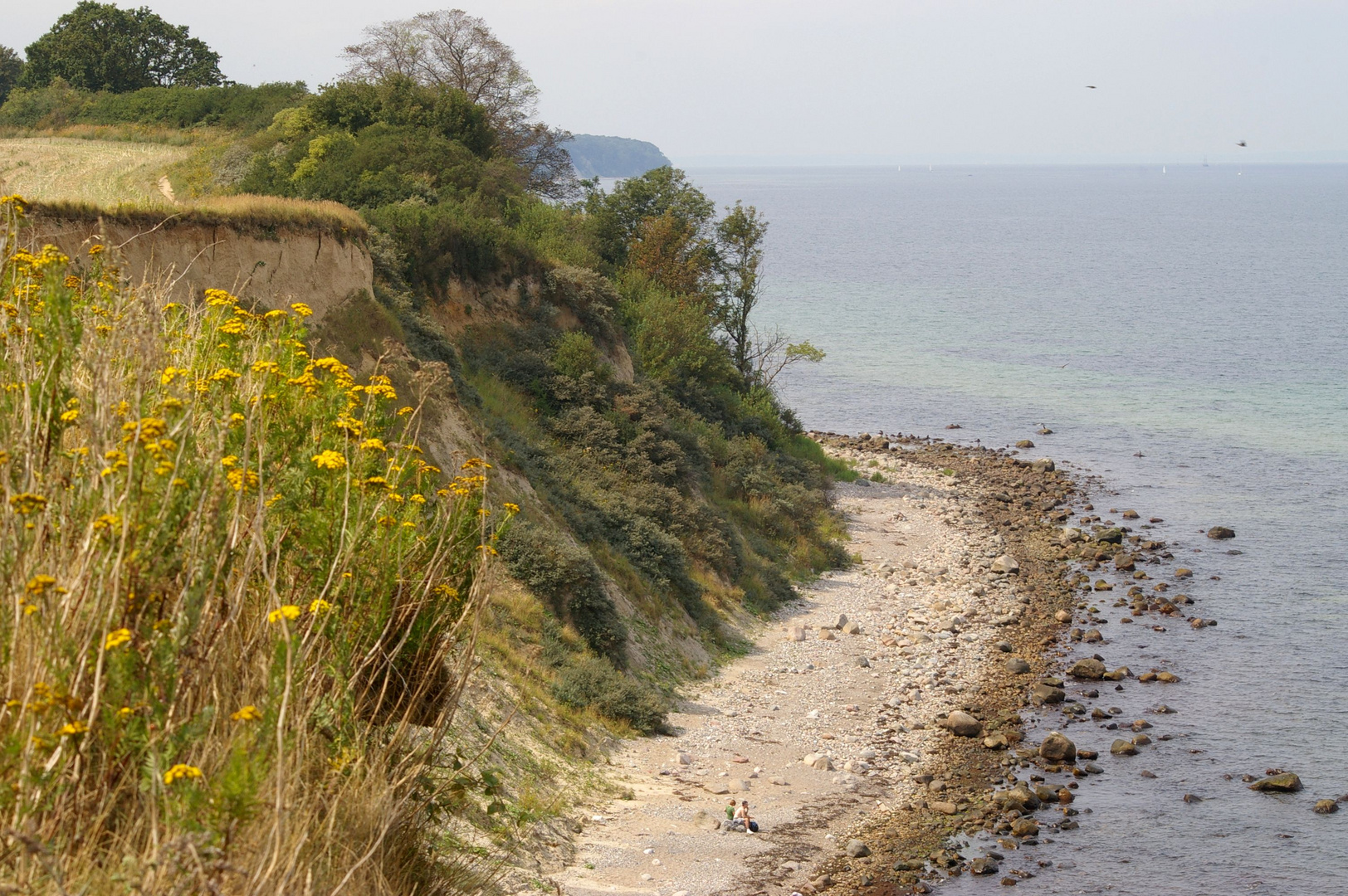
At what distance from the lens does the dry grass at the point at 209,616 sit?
14.4ft

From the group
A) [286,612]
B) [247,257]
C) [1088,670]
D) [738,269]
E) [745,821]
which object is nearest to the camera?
[286,612]

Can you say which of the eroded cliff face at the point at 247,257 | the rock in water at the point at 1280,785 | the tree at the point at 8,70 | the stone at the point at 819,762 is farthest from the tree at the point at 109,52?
the rock in water at the point at 1280,785

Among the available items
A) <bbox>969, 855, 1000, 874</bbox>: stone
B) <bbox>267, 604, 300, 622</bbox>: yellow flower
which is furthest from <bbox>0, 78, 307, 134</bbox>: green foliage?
<bbox>267, 604, 300, 622</bbox>: yellow flower

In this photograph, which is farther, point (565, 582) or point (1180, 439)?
point (1180, 439)

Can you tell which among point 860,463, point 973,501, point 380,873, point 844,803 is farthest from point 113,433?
point 860,463

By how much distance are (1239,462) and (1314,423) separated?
1075 centimetres

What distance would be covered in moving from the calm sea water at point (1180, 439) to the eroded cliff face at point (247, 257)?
17014mm

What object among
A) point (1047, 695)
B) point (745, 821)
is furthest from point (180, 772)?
point (1047, 695)

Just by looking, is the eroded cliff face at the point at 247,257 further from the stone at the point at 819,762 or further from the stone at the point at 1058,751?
the stone at the point at 1058,751

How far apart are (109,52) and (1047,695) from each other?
5505cm

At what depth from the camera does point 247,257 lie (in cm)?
2233

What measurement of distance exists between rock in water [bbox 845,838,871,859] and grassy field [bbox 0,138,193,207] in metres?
28.0

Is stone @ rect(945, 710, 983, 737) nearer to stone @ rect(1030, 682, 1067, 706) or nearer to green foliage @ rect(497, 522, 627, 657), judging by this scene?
stone @ rect(1030, 682, 1067, 706)

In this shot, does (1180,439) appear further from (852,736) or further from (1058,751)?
(852,736)
